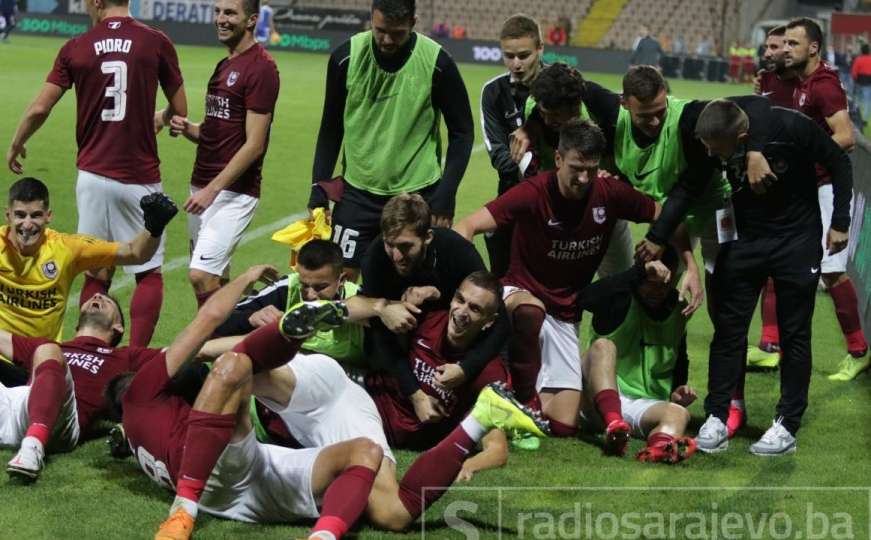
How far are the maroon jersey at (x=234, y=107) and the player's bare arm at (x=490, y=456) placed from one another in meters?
2.64

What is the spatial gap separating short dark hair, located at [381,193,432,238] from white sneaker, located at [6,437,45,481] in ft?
6.16

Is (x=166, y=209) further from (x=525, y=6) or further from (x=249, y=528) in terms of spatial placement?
(x=525, y=6)

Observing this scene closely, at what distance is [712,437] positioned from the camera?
682 centimetres

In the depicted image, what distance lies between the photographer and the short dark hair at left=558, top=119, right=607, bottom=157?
6.79m

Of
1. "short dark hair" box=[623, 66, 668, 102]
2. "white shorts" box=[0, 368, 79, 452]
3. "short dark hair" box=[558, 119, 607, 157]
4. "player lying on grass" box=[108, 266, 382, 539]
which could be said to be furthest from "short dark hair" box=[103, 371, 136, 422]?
"short dark hair" box=[623, 66, 668, 102]

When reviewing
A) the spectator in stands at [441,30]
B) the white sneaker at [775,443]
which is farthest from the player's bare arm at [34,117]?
the spectator in stands at [441,30]

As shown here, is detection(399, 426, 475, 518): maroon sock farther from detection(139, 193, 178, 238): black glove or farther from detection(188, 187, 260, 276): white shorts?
detection(188, 187, 260, 276): white shorts

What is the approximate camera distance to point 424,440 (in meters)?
6.68

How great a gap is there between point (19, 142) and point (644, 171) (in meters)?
3.73

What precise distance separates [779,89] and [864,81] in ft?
61.0

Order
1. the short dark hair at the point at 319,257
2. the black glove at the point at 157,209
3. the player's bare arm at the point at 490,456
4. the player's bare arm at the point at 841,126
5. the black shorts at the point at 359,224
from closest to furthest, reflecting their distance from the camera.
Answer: the short dark hair at the point at 319,257
the player's bare arm at the point at 490,456
the black glove at the point at 157,209
the black shorts at the point at 359,224
the player's bare arm at the point at 841,126

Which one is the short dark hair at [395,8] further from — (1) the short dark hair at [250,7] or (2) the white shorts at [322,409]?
(2) the white shorts at [322,409]

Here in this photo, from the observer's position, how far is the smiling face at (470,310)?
6.24m

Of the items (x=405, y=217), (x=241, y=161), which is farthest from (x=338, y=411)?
(x=241, y=161)
